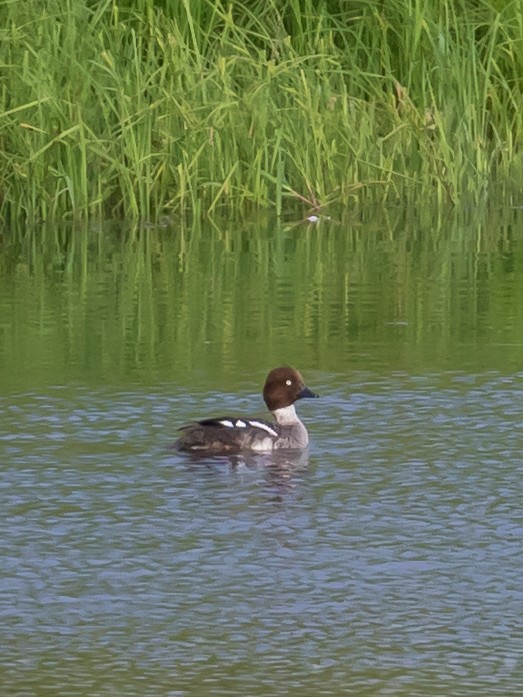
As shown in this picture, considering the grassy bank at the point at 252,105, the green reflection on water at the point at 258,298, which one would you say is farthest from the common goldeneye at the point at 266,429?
the grassy bank at the point at 252,105

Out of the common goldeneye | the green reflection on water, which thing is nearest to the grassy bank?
the green reflection on water

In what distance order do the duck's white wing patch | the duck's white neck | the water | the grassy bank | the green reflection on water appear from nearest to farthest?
the water, the duck's white wing patch, the duck's white neck, the green reflection on water, the grassy bank

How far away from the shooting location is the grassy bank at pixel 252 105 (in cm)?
1417

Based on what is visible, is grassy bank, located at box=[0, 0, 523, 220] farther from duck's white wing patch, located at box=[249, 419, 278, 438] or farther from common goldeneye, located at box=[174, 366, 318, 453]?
duck's white wing patch, located at box=[249, 419, 278, 438]

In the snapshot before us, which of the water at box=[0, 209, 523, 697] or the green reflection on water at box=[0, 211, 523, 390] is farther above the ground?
the green reflection on water at box=[0, 211, 523, 390]

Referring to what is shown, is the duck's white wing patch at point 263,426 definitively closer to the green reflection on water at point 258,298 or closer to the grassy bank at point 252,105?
the green reflection on water at point 258,298

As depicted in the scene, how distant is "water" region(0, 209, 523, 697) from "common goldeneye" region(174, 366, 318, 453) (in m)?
0.08

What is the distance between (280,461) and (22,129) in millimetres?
6264

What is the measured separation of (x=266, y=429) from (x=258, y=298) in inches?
135

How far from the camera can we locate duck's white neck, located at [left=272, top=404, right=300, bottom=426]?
8516 mm

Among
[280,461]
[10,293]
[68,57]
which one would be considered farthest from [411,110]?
[280,461]

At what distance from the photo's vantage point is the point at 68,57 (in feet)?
46.7

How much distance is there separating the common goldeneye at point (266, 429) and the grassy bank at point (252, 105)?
5.39 m

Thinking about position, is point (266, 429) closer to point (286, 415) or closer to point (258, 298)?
point (286, 415)
